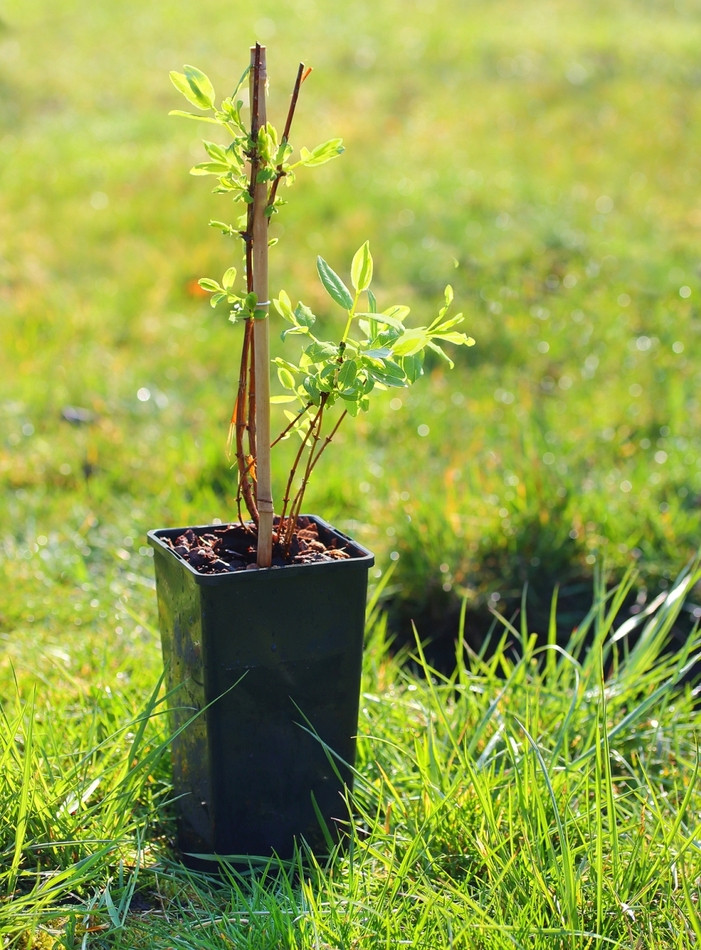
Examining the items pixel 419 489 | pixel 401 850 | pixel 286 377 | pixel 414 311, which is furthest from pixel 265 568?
pixel 414 311

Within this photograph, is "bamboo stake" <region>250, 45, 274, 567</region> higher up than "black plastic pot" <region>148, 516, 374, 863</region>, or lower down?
higher up

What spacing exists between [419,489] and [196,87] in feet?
6.69

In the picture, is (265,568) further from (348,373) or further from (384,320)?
(384,320)

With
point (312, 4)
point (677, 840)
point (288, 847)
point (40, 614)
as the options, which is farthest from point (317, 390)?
point (312, 4)

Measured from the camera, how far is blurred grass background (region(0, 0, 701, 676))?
321 centimetres

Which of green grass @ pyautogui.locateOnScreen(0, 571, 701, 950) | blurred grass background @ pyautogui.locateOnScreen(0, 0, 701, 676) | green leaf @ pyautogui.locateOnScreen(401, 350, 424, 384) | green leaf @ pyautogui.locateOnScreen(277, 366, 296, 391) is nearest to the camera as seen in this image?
green grass @ pyautogui.locateOnScreen(0, 571, 701, 950)

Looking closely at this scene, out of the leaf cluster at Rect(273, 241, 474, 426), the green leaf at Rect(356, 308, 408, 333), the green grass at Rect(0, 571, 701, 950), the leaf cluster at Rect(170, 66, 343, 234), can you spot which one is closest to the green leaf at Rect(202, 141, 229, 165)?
the leaf cluster at Rect(170, 66, 343, 234)

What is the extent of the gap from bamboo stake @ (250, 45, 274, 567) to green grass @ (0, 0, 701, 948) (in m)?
0.39

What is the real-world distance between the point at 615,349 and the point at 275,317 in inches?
77.0

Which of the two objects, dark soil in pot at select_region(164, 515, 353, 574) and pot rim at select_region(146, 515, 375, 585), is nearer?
pot rim at select_region(146, 515, 375, 585)

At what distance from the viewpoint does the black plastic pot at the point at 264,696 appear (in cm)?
175

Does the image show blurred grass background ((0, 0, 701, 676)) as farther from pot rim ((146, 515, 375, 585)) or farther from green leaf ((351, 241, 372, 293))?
green leaf ((351, 241, 372, 293))

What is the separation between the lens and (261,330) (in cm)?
174

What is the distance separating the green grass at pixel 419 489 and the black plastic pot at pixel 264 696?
0.08m
